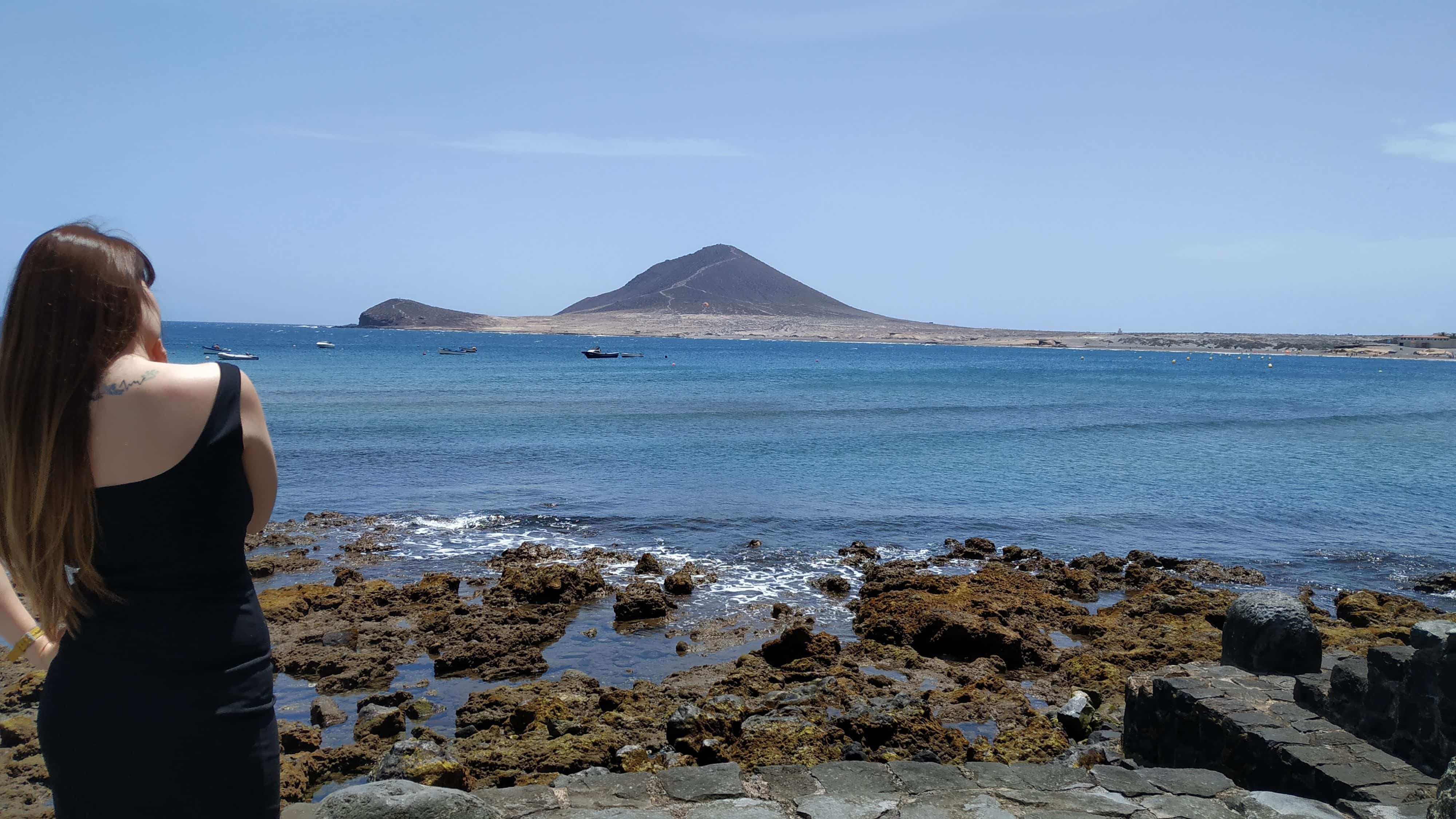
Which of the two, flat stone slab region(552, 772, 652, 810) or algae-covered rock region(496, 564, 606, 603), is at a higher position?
flat stone slab region(552, 772, 652, 810)

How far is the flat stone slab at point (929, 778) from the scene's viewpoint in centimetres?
523

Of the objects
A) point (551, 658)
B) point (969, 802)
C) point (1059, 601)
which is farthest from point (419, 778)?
point (1059, 601)

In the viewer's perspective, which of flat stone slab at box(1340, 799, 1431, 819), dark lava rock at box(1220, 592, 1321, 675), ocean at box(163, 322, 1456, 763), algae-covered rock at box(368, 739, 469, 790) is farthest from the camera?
ocean at box(163, 322, 1456, 763)

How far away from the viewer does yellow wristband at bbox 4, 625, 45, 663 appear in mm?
2295

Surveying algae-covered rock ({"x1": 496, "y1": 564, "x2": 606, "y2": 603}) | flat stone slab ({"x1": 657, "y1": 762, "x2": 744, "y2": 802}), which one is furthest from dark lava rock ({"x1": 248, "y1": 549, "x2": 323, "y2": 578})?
flat stone slab ({"x1": 657, "y1": 762, "x2": 744, "y2": 802})

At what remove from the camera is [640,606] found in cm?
1184

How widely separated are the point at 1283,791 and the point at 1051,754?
6.26 ft

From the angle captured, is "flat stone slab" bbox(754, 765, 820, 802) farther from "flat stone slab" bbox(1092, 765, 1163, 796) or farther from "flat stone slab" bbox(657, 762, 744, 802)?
"flat stone slab" bbox(1092, 765, 1163, 796)

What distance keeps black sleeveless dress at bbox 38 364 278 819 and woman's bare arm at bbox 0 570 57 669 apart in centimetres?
7

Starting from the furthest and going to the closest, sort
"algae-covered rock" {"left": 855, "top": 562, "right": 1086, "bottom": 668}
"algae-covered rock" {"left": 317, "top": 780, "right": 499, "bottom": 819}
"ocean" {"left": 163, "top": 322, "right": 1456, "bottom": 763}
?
"ocean" {"left": 163, "top": 322, "right": 1456, "bottom": 763}, "algae-covered rock" {"left": 855, "top": 562, "right": 1086, "bottom": 668}, "algae-covered rock" {"left": 317, "top": 780, "right": 499, "bottom": 819}

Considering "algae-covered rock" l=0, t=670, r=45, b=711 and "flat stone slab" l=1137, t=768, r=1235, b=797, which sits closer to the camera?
"flat stone slab" l=1137, t=768, r=1235, b=797

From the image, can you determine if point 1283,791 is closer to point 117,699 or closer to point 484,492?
point 117,699

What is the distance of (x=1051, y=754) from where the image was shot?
302 inches

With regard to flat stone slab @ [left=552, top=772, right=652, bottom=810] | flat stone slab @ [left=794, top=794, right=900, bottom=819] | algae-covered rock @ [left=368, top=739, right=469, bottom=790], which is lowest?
algae-covered rock @ [left=368, top=739, right=469, bottom=790]
